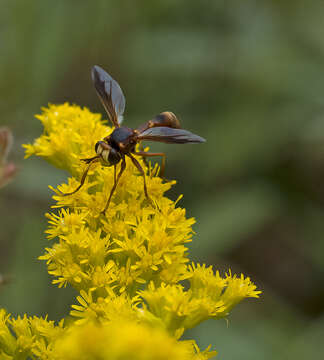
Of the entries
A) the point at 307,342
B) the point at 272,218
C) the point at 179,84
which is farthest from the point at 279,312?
the point at 179,84

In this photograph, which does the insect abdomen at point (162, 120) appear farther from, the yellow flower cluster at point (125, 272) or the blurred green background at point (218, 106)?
the blurred green background at point (218, 106)

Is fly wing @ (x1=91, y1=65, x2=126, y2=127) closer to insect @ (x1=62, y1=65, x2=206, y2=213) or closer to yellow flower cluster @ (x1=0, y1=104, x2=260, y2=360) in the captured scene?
insect @ (x1=62, y1=65, x2=206, y2=213)

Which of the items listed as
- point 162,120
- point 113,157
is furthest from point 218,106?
point 113,157

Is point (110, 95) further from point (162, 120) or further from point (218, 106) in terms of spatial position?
point (218, 106)

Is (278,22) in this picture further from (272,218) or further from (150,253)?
(150,253)

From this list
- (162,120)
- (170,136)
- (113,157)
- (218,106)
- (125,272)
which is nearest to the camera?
(125,272)

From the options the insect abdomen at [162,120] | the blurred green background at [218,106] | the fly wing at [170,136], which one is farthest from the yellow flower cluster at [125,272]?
the blurred green background at [218,106]
